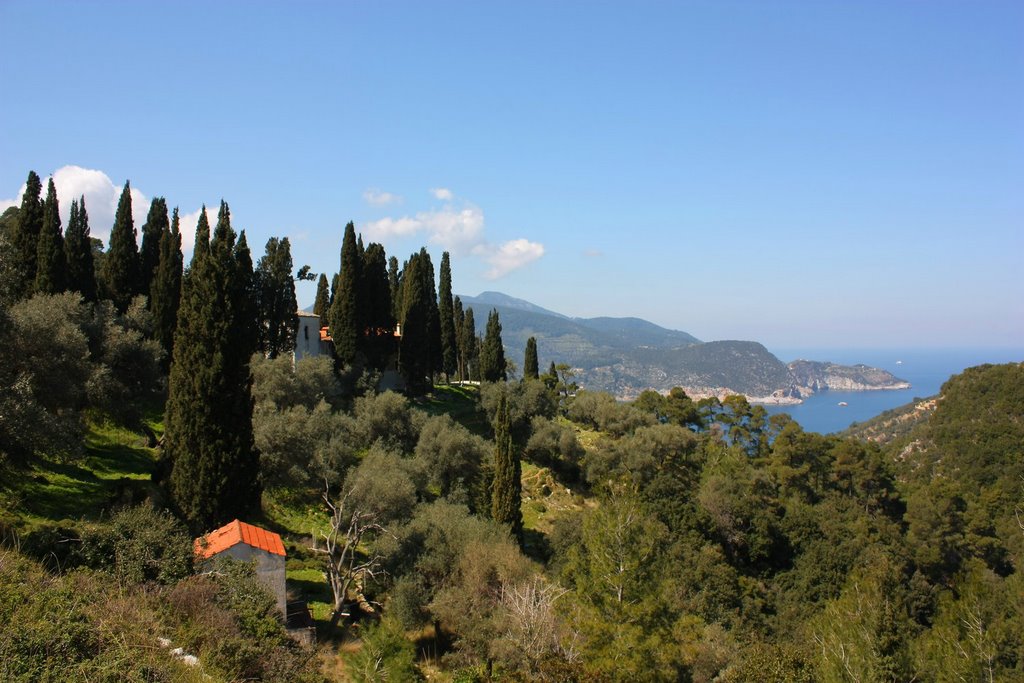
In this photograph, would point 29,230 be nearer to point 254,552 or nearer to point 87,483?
point 87,483

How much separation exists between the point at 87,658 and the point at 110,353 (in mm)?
16845

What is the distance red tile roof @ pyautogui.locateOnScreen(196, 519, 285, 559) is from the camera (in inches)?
603

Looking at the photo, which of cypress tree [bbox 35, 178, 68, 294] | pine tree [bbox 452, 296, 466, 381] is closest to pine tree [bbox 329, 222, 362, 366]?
cypress tree [bbox 35, 178, 68, 294]

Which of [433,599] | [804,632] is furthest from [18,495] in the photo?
[804,632]

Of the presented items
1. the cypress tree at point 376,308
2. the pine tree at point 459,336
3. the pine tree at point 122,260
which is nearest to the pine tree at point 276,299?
the cypress tree at point 376,308

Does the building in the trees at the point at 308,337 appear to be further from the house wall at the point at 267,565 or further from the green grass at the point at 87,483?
the house wall at the point at 267,565

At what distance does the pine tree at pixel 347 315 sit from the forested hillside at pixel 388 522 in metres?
0.18

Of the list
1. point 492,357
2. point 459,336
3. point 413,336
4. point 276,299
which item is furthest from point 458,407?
point 459,336

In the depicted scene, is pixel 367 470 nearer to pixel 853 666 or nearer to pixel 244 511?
pixel 244 511

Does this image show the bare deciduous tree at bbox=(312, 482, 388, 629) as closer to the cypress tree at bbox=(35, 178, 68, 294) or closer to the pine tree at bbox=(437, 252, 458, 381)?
the cypress tree at bbox=(35, 178, 68, 294)

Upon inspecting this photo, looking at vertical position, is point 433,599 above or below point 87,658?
below

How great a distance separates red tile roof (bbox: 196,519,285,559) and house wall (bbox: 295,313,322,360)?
21.6m

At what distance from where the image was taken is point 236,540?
15.3 metres

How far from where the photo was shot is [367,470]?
23406 mm
